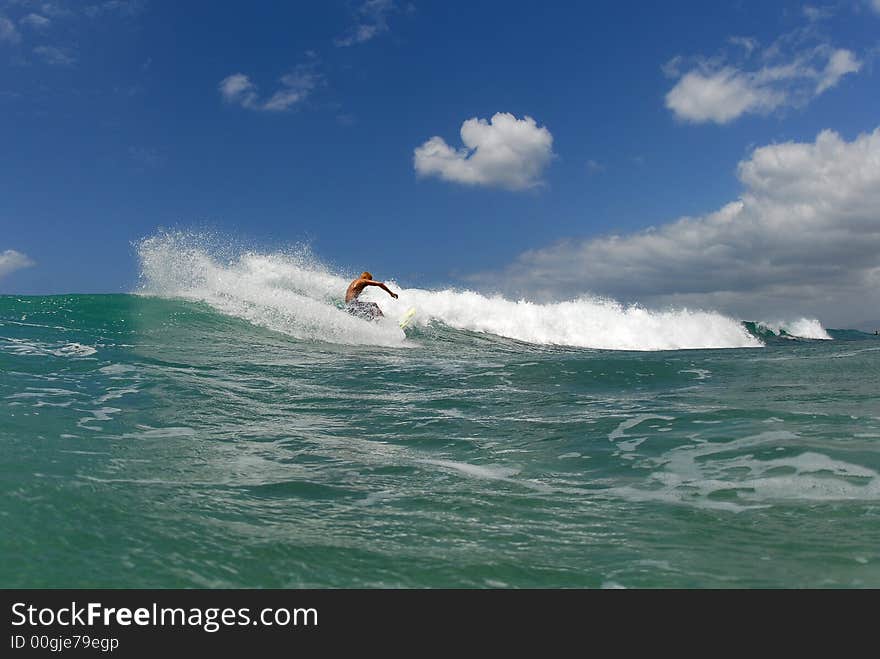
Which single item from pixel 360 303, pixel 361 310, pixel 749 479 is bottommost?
pixel 749 479

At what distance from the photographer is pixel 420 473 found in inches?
238

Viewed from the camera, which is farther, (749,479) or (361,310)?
(361,310)

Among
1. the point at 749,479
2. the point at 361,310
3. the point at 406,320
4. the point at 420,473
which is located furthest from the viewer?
the point at 406,320

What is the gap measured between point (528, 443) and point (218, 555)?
4387 mm

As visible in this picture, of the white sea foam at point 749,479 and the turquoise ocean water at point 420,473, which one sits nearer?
the turquoise ocean water at point 420,473

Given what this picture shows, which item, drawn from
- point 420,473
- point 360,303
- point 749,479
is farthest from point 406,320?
point 749,479

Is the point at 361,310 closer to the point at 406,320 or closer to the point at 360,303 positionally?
the point at 360,303

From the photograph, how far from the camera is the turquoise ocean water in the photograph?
3.80 meters

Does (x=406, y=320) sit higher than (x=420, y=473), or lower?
higher

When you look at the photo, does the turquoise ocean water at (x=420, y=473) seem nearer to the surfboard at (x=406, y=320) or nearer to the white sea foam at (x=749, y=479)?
the white sea foam at (x=749, y=479)

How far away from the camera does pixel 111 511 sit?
4.48 m

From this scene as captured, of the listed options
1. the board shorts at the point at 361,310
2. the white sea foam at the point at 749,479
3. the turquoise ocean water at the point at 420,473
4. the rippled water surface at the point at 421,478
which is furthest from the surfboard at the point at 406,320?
the white sea foam at the point at 749,479

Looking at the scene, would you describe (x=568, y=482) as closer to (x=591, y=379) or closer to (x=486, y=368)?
(x=591, y=379)

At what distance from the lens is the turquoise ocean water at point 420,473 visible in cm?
380
